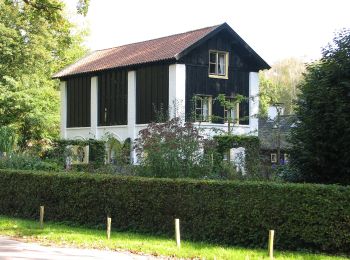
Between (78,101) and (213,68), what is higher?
(213,68)

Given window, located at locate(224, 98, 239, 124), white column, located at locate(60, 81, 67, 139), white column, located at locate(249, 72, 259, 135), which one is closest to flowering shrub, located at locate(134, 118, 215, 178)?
window, located at locate(224, 98, 239, 124)

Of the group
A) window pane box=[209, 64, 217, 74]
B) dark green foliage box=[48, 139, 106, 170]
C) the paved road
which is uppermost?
window pane box=[209, 64, 217, 74]

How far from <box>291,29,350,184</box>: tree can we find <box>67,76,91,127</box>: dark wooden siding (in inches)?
1141

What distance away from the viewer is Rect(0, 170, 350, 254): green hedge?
13586mm

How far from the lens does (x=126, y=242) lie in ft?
48.7

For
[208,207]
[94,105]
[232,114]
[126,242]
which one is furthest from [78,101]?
[126,242]

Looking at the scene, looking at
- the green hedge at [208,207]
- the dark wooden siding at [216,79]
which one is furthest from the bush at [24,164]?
the dark wooden siding at [216,79]

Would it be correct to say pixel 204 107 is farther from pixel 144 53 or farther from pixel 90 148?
pixel 90 148

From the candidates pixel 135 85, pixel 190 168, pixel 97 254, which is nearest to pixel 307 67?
pixel 190 168

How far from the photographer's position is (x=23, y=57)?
48.4 meters

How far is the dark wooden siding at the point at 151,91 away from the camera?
38.5 m

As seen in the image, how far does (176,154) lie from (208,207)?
13.5 ft

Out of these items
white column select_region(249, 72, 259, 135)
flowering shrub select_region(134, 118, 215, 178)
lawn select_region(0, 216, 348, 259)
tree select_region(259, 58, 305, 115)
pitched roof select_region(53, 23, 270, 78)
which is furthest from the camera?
tree select_region(259, 58, 305, 115)

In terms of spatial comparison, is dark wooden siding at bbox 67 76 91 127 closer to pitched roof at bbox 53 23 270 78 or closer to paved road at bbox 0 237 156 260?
pitched roof at bbox 53 23 270 78
